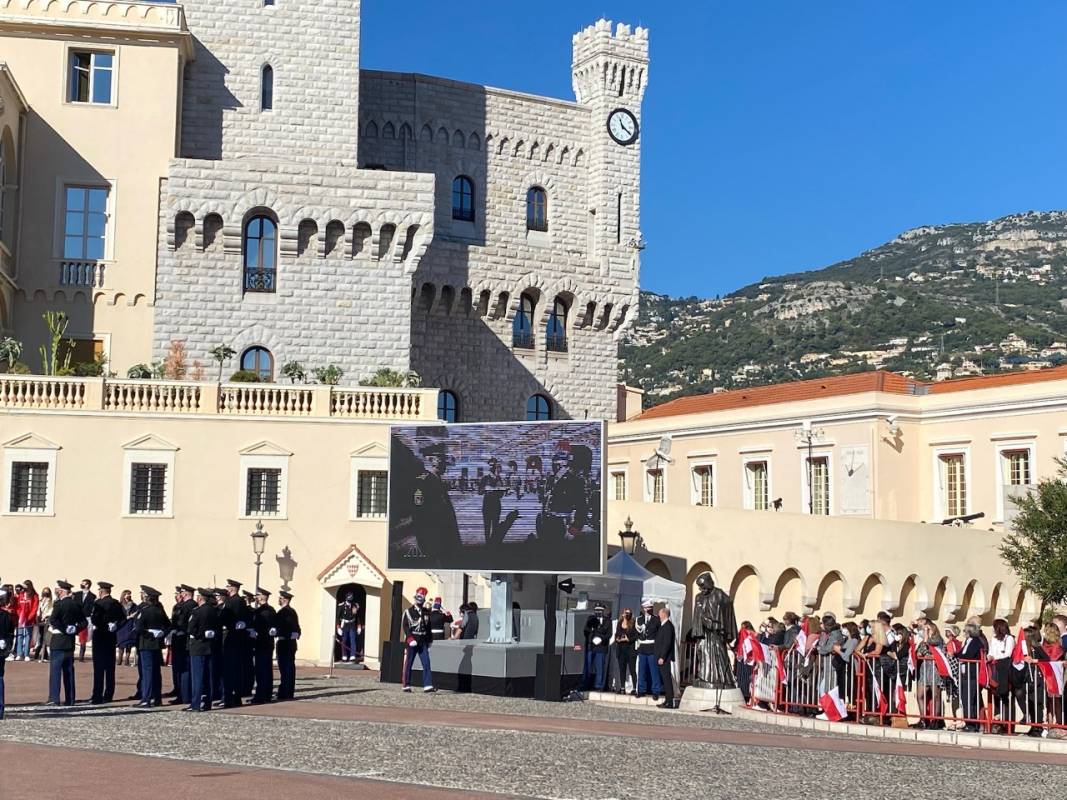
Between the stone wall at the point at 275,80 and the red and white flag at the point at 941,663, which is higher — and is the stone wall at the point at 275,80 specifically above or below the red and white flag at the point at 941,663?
above

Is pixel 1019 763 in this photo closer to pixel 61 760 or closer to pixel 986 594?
pixel 61 760

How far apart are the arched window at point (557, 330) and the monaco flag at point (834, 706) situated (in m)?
28.8

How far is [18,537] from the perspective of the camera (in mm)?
32938

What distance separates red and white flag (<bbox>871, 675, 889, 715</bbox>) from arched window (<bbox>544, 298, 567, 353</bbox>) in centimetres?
2913

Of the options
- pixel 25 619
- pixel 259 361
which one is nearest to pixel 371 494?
pixel 25 619

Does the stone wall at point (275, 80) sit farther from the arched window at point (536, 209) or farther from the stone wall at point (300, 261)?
the arched window at point (536, 209)

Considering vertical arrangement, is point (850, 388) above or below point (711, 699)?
above

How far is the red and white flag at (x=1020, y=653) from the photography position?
69.1 feet

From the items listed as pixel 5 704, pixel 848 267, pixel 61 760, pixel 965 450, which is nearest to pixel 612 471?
pixel 965 450

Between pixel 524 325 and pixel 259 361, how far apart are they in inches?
453

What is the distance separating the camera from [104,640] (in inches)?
867

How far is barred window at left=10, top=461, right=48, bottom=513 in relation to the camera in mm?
33188

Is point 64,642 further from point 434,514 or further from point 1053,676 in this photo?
point 1053,676

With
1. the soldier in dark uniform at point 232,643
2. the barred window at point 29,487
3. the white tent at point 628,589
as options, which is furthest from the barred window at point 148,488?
the soldier in dark uniform at point 232,643
